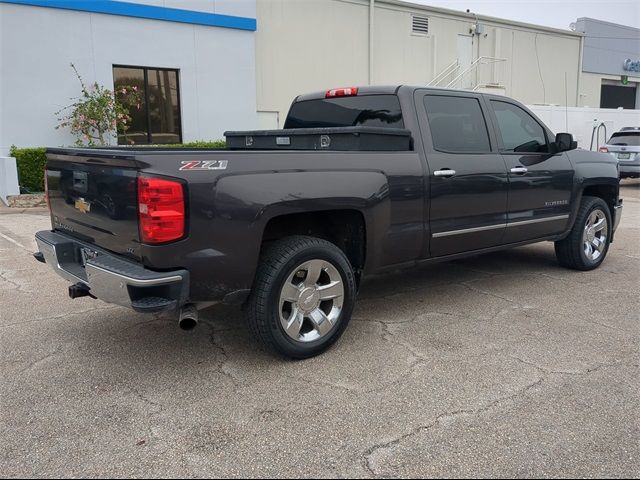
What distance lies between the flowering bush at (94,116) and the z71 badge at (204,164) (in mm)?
9878

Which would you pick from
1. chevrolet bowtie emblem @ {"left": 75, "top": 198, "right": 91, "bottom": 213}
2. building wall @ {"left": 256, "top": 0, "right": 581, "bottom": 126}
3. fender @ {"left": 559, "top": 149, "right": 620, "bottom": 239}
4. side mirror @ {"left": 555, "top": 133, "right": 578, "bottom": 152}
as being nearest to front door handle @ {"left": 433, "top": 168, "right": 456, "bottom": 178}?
side mirror @ {"left": 555, "top": 133, "right": 578, "bottom": 152}

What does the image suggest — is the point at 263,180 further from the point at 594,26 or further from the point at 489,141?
the point at 594,26

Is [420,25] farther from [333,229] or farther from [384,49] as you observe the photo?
[333,229]

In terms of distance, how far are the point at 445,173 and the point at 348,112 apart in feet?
3.58

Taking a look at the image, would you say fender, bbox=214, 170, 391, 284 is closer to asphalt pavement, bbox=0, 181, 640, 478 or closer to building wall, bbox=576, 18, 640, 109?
asphalt pavement, bbox=0, 181, 640, 478

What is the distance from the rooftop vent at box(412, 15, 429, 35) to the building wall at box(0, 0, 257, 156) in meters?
6.70

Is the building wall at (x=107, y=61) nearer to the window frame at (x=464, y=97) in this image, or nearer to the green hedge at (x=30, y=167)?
the green hedge at (x=30, y=167)

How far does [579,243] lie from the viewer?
20.2ft

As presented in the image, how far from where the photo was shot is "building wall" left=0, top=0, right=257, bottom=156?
11977 millimetres

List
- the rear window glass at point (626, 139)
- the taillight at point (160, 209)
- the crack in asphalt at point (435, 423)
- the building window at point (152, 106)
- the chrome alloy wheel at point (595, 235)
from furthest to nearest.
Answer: the rear window glass at point (626, 139) < the building window at point (152, 106) < the chrome alloy wheel at point (595, 235) < the taillight at point (160, 209) < the crack in asphalt at point (435, 423)

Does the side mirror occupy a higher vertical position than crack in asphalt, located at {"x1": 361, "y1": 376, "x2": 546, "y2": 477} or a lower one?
higher

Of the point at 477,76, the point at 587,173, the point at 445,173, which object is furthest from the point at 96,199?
the point at 477,76

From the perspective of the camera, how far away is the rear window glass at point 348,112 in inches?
186

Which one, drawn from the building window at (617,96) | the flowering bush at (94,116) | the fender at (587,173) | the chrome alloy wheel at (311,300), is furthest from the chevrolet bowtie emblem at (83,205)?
the building window at (617,96)
